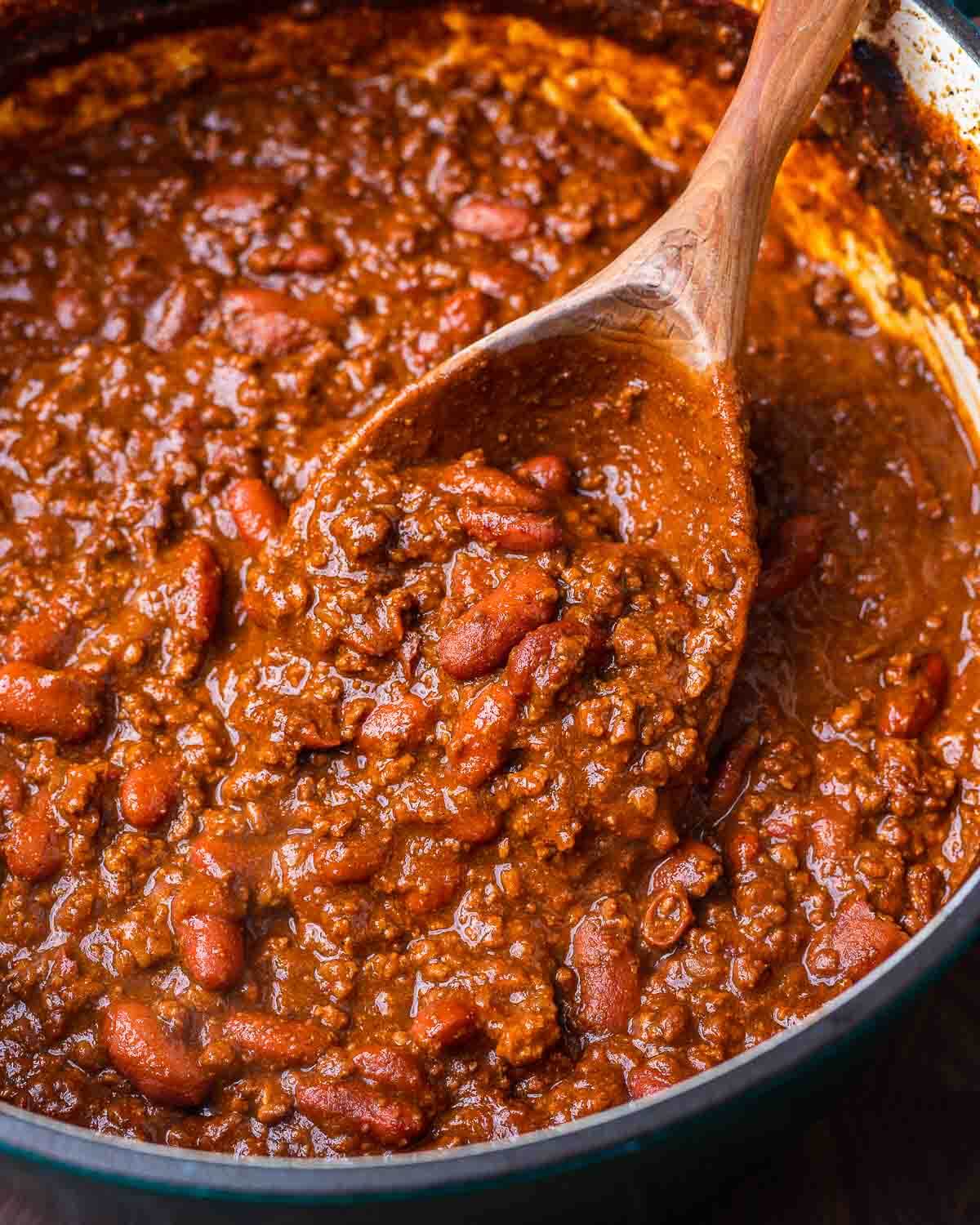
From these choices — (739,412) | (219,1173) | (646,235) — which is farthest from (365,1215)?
(646,235)

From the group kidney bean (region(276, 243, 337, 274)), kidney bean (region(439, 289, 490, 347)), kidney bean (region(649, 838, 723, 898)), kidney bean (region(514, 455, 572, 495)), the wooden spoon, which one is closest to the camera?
kidney bean (region(649, 838, 723, 898))

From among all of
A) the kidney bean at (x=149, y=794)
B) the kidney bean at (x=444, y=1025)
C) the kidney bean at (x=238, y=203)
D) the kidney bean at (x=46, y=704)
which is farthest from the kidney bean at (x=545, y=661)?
the kidney bean at (x=238, y=203)

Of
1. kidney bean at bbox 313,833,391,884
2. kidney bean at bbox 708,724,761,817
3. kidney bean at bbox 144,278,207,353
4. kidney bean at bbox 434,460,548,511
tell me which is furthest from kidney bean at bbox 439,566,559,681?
kidney bean at bbox 144,278,207,353

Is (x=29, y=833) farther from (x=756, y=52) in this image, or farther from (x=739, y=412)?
(x=756, y=52)

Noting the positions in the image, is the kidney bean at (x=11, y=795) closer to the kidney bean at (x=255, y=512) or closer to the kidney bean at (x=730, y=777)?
the kidney bean at (x=255, y=512)

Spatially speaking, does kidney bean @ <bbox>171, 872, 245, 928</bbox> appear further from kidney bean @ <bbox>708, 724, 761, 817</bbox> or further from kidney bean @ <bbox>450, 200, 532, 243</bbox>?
kidney bean @ <bbox>450, 200, 532, 243</bbox>

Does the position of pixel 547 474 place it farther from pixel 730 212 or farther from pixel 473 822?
pixel 473 822
